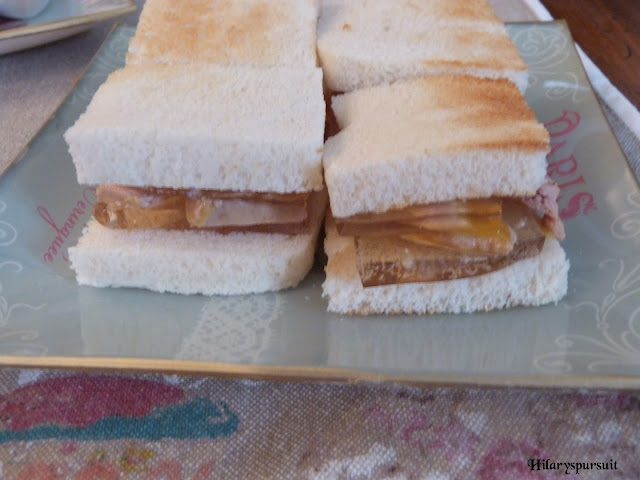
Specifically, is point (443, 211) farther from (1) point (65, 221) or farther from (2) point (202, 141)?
(1) point (65, 221)

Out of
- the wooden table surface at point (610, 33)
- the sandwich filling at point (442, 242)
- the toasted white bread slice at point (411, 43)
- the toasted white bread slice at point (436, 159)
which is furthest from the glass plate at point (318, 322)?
the wooden table surface at point (610, 33)


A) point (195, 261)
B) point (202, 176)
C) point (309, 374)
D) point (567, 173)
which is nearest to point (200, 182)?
point (202, 176)

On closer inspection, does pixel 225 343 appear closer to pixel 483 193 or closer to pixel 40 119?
pixel 483 193

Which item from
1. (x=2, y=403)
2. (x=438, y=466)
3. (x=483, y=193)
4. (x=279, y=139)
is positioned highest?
(x=279, y=139)

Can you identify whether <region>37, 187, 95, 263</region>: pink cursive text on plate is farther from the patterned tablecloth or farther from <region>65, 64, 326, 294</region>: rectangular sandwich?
the patterned tablecloth

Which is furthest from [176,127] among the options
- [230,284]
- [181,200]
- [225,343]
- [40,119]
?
[40,119]

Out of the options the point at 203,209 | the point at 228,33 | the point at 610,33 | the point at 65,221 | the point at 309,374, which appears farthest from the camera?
the point at 610,33
